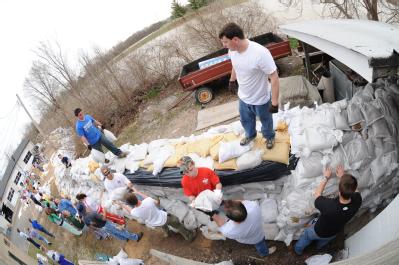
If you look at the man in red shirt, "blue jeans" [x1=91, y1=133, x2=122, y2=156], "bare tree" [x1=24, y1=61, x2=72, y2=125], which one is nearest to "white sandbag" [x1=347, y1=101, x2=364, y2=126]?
the man in red shirt

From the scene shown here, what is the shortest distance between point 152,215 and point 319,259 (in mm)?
2324

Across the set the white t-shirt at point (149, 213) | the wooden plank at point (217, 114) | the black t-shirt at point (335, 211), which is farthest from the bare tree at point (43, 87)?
the black t-shirt at point (335, 211)

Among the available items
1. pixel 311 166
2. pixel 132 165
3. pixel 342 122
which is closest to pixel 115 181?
pixel 132 165

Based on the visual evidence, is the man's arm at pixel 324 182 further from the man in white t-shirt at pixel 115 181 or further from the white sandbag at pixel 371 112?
the man in white t-shirt at pixel 115 181

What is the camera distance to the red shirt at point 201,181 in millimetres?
4035

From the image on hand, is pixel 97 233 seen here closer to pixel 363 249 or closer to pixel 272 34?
pixel 363 249

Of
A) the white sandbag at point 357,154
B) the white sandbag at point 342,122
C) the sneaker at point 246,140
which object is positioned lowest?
the white sandbag at point 357,154

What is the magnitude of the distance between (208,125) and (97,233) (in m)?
3.92

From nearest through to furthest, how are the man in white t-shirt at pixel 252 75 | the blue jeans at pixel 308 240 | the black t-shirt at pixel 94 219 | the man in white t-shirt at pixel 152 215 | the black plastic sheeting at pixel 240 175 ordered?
the man in white t-shirt at pixel 252 75 → the blue jeans at pixel 308 240 → the black plastic sheeting at pixel 240 175 → the man in white t-shirt at pixel 152 215 → the black t-shirt at pixel 94 219

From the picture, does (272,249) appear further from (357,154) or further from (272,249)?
(357,154)

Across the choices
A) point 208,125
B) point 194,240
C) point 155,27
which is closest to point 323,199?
point 194,240

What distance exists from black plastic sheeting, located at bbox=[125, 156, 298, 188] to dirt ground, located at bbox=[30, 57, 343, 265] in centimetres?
100

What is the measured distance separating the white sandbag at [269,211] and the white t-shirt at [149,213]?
1.50m

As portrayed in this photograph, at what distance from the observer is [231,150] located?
456cm
